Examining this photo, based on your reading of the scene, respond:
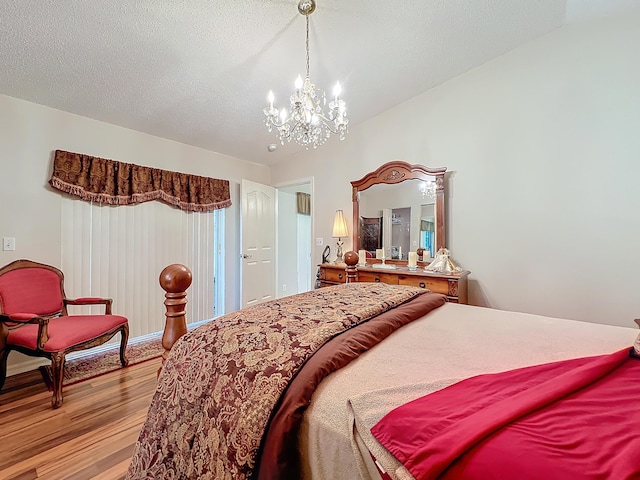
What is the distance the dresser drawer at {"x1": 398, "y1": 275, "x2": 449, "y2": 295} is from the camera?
2664 millimetres

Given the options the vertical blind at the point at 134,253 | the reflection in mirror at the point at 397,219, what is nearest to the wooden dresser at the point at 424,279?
the reflection in mirror at the point at 397,219

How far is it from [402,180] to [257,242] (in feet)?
7.16

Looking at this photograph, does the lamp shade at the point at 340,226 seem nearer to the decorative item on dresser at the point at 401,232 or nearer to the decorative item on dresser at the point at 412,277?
the decorative item on dresser at the point at 401,232

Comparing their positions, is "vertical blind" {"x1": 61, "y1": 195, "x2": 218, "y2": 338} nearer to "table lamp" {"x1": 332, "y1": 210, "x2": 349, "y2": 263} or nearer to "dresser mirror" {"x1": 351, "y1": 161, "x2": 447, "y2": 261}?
"table lamp" {"x1": 332, "y1": 210, "x2": 349, "y2": 263}

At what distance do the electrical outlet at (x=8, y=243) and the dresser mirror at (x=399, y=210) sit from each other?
324 cm

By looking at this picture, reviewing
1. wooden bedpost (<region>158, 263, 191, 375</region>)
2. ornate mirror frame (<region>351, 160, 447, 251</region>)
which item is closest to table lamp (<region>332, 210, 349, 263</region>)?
ornate mirror frame (<region>351, 160, 447, 251</region>)

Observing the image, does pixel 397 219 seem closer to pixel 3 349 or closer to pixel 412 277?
pixel 412 277

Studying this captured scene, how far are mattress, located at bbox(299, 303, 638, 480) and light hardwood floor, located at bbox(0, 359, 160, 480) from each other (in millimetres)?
1413

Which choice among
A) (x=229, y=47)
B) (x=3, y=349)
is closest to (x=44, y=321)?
(x=3, y=349)

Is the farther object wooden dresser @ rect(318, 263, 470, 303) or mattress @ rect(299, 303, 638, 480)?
wooden dresser @ rect(318, 263, 470, 303)

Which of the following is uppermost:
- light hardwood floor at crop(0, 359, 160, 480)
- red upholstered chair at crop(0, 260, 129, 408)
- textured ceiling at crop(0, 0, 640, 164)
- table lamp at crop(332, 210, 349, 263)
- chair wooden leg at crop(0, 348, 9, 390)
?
textured ceiling at crop(0, 0, 640, 164)

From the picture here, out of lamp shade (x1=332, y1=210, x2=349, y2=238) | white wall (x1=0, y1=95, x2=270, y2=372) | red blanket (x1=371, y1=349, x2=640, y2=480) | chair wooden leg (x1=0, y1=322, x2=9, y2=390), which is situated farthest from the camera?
lamp shade (x1=332, y1=210, x2=349, y2=238)

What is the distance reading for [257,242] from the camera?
4258mm

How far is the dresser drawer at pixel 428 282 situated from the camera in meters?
2.66
